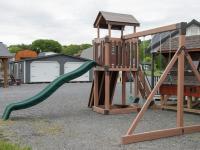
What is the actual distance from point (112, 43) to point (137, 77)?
1619 millimetres

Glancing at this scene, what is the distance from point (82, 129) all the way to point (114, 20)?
472 cm

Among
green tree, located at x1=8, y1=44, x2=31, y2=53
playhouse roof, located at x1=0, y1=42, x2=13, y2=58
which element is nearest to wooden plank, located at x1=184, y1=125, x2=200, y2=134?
playhouse roof, located at x1=0, y1=42, x2=13, y2=58

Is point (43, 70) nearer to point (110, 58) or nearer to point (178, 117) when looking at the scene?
point (110, 58)

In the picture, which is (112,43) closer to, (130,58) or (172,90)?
(130,58)

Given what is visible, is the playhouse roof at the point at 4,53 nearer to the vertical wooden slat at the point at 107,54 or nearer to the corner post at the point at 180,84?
the vertical wooden slat at the point at 107,54

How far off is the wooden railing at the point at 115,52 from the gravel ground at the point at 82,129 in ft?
6.04

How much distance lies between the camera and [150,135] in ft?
23.5

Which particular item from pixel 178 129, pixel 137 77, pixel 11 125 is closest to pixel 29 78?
pixel 137 77

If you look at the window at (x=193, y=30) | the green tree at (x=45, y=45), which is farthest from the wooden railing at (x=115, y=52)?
the green tree at (x=45, y=45)

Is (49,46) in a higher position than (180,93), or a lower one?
higher

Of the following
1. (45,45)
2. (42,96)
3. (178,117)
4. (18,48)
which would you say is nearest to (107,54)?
(42,96)

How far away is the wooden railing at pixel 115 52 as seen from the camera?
1143cm

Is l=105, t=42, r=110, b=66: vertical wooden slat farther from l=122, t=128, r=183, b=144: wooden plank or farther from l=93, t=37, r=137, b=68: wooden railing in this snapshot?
l=122, t=128, r=183, b=144: wooden plank

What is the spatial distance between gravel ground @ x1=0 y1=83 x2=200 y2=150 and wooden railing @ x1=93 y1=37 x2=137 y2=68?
1842 mm
